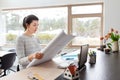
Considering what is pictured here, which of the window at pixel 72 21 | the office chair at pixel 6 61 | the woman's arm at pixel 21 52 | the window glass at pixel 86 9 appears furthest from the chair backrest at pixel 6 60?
the window glass at pixel 86 9

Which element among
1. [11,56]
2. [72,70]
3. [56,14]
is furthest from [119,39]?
[56,14]

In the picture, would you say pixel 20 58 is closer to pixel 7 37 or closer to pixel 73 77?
pixel 73 77

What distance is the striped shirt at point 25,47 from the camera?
5.22 feet

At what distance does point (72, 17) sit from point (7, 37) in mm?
2247

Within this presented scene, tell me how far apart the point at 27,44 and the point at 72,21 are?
3.15 meters

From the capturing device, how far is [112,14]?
4.27 m

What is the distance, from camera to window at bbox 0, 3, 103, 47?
15.1 ft

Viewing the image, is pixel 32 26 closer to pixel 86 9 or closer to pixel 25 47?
pixel 25 47

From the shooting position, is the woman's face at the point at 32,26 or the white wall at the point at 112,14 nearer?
the woman's face at the point at 32,26

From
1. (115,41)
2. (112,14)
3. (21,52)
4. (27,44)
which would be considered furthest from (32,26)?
(112,14)

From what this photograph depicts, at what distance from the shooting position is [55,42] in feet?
4.49

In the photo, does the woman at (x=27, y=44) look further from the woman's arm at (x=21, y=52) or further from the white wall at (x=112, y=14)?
the white wall at (x=112, y=14)

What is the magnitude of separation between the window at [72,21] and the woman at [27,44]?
2628 millimetres

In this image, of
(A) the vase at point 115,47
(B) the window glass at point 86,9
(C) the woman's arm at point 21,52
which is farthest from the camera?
(B) the window glass at point 86,9
